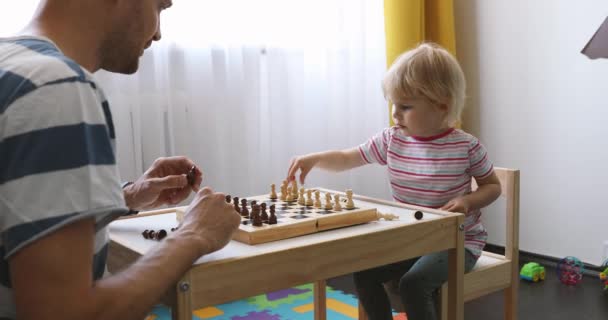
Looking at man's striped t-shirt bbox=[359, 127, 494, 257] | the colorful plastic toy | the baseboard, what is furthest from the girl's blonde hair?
the baseboard

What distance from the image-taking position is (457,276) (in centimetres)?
140

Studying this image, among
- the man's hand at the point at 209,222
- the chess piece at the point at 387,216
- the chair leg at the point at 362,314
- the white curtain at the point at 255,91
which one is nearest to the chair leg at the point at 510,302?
the chair leg at the point at 362,314

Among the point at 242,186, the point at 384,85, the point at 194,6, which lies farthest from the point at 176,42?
the point at 384,85

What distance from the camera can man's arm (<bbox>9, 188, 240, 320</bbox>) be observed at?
0.72 metres

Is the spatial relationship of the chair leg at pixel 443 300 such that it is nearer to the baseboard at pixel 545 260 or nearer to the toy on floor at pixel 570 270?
the toy on floor at pixel 570 270

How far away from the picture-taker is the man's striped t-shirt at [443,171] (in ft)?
5.87

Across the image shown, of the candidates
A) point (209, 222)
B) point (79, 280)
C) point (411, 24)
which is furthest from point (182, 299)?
point (411, 24)

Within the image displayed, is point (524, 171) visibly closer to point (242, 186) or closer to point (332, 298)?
point (332, 298)

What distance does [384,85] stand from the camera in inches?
75.0

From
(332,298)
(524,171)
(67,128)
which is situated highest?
(67,128)

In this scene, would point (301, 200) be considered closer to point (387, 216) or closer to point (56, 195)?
point (387, 216)

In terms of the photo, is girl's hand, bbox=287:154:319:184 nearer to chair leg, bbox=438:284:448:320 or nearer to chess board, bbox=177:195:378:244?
chess board, bbox=177:195:378:244

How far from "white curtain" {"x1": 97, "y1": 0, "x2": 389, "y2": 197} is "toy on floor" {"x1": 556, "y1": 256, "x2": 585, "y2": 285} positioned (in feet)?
3.16

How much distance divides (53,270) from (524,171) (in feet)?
9.56
